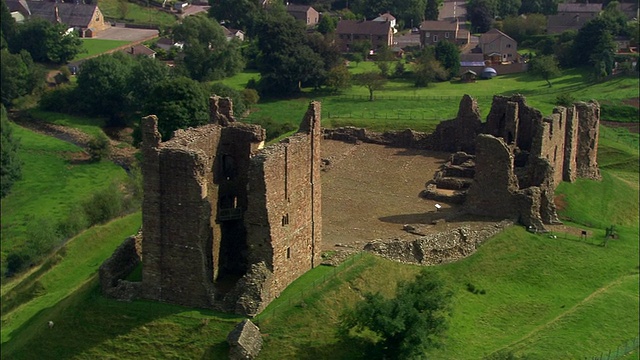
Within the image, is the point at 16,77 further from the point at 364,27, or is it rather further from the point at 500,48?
the point at 500,48

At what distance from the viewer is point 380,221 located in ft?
187

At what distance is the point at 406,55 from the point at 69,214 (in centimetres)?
6336

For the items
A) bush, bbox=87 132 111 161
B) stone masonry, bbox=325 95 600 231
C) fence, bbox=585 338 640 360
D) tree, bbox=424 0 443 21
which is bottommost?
fence, bbox=585 338 640 360

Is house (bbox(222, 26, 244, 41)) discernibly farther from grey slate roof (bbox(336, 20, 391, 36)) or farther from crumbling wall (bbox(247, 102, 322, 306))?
crumbling wall (bbox(247, 102, 322, 306))

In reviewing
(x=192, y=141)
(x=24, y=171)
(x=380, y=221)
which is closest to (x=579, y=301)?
(x=380, y=221)

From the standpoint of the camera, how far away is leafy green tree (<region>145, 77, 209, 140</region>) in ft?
252

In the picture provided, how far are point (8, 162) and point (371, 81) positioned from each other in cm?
3774

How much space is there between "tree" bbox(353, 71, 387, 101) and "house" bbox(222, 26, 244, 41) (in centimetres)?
2055

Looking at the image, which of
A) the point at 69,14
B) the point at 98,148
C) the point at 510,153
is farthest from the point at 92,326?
the point at 69,14

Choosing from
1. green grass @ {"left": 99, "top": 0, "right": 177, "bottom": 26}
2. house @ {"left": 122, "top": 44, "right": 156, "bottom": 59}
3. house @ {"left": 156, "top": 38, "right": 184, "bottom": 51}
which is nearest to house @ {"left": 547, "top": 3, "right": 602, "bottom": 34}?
house @ {"left": 156, "top": 38, "right": 184, "bottom": 51}

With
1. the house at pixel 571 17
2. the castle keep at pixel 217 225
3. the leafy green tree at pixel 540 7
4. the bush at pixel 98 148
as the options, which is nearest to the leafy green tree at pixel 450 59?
the house at pixel 571 17

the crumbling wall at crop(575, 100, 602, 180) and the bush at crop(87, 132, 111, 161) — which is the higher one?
the crumbling wall at crop(575, 100, 602, 180)

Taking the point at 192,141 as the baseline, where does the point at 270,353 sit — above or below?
below

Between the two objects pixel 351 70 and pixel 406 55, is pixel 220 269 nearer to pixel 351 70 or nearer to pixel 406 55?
pixel 351 70
